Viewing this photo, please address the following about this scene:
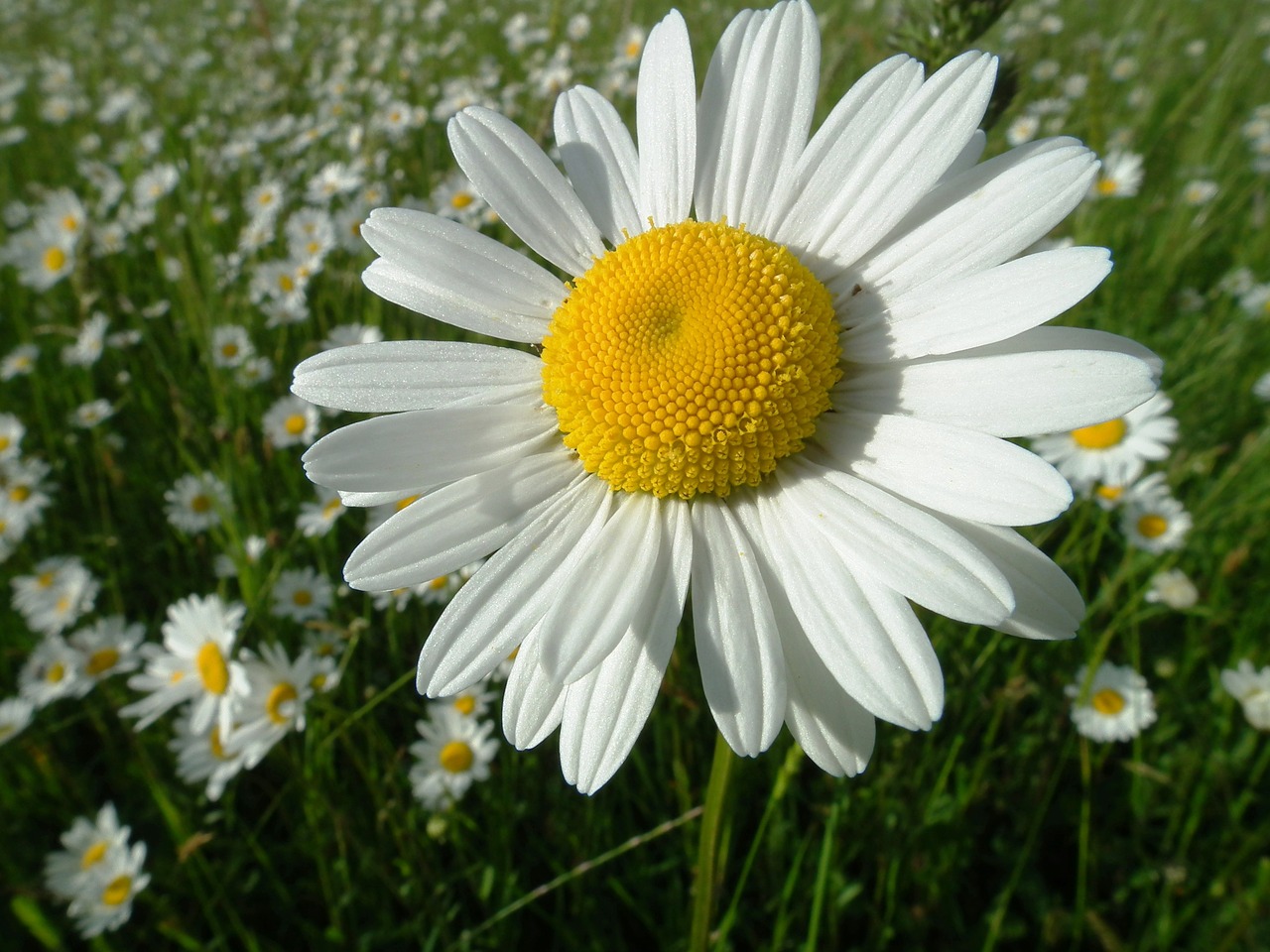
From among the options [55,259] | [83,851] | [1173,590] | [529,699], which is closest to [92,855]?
[83,851]

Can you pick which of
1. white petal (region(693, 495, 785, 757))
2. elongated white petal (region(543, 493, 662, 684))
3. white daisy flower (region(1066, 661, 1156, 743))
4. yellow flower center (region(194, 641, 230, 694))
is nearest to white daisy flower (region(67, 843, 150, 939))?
yellow flower center (region(194, 641, 230, 694))

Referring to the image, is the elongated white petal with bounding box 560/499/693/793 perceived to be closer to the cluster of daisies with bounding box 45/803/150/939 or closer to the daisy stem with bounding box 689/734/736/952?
A: the daisy stem with bounding box 689/734/736/952

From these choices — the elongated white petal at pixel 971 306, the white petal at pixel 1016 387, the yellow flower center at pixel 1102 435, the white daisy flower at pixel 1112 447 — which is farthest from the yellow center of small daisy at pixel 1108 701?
the elongated white petal at pixel 971 306

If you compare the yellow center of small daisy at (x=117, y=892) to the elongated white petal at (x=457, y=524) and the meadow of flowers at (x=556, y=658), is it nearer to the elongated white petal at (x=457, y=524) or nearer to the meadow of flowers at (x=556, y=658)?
the meadow of flowers at (x=556, y=658)

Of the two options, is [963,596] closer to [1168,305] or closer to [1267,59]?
[1168,305]

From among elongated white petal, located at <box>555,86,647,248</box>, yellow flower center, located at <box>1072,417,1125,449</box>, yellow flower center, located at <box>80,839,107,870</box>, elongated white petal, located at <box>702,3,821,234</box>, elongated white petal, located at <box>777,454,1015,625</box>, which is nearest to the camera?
elongated white petal, located at <box>777,454,1015,625</box>

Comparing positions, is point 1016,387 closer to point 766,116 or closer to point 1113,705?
point 766,116
